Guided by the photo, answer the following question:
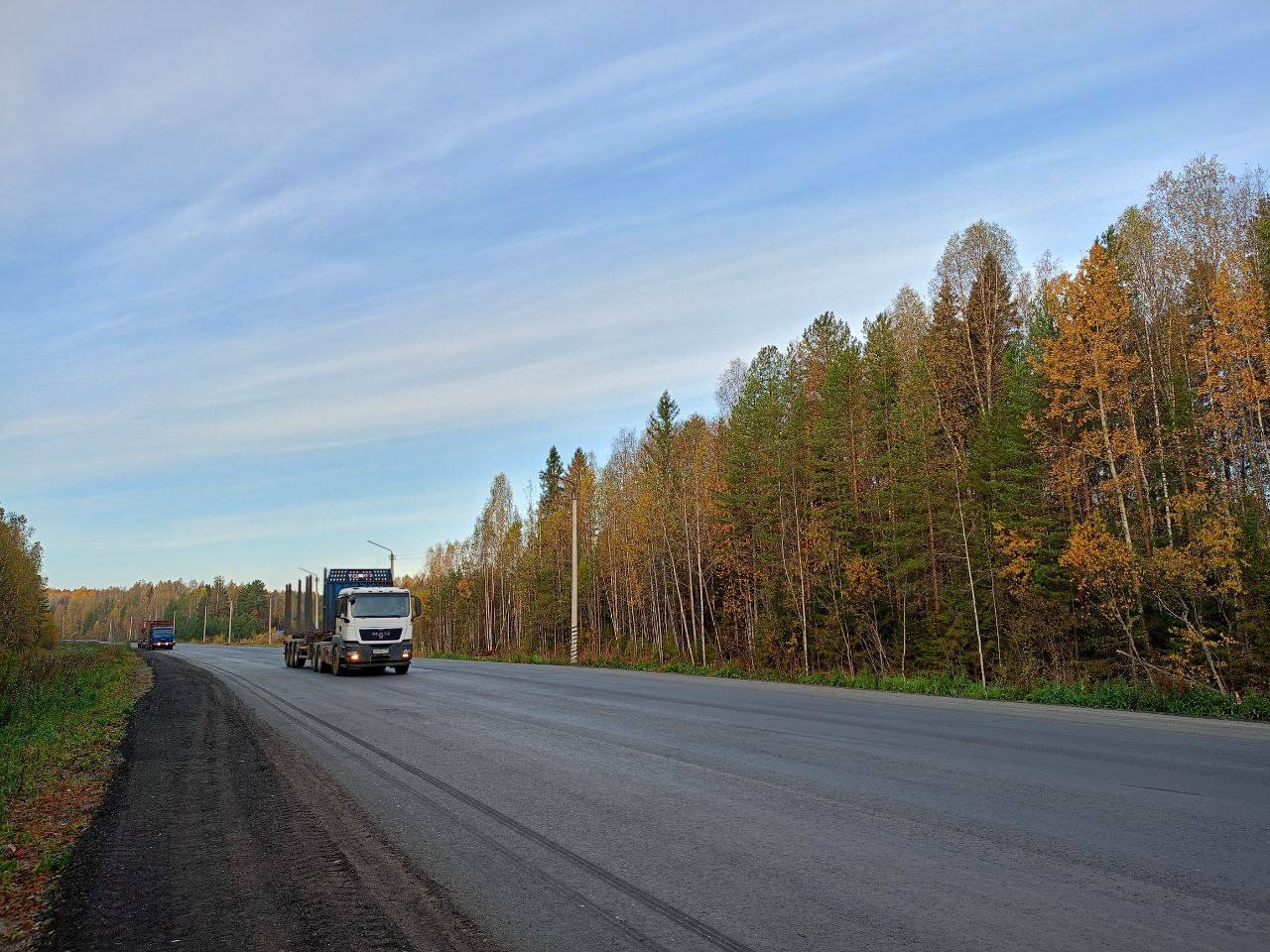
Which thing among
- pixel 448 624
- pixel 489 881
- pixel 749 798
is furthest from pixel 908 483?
pixel 448 624

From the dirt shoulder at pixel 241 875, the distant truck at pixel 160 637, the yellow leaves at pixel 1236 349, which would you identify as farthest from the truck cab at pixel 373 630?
the distant truck at pixel 160 637

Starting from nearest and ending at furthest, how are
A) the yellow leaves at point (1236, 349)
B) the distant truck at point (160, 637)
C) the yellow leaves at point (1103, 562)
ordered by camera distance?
the yellow leaves at point (1103, 562) → the yellow leaves at point (1236, 349) → the distant truck at point (160, 637)

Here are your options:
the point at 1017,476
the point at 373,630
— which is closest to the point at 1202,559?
the point at 1017,476

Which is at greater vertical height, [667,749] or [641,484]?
[641,484]

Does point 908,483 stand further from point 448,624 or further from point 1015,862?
point 448,624

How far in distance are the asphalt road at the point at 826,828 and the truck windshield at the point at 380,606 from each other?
14923mm

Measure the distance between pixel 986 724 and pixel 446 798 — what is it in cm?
963

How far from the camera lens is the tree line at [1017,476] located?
76.7 feet

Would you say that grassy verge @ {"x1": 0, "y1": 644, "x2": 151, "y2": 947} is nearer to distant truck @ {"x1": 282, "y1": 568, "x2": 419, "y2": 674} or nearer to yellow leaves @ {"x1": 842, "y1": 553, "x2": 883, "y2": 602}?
distant truck @ {"x1": 282, "y1": 568, "x2": 419, "y2": 674}

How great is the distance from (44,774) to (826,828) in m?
8.87

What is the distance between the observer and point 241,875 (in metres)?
5.40

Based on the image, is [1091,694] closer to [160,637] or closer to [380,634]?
[380,634]

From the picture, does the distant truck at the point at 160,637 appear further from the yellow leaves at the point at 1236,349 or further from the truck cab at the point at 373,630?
the yellow leaves at the point at 1236,349

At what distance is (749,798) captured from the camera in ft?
24.6
